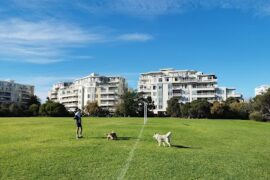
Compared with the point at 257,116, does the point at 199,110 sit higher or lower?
higher

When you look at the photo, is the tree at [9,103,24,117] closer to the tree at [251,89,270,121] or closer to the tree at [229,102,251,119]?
the tree at [229,102,251,119]

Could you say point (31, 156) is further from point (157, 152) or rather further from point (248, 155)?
point (248, 155)

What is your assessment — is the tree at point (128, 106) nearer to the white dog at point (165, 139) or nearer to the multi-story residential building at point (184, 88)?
the multi-story residential building at point (184, 88)

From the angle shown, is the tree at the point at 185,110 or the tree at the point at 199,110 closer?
the tree at the point at 199,110

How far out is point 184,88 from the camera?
17162cm

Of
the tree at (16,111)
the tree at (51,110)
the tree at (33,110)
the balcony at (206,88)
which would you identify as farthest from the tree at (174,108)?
the tree at (16,111)

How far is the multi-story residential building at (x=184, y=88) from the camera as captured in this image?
167000 mm

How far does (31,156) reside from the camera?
2275 centimetres

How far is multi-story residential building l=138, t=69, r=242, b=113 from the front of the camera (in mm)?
167000

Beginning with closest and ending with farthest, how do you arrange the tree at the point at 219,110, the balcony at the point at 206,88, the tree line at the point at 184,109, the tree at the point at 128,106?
the tree line at the point at 184,109 → the tree at the point at 219,110 → the tree at the point at 128,106 → the balcony at the point at 206,88

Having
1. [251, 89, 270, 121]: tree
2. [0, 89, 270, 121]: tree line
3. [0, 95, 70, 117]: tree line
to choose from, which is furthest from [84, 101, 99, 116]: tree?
[251, 89, 270, 121]: tree

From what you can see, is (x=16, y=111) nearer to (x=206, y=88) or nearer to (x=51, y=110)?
(x=51, y=110)

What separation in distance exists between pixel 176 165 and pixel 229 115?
10608cm

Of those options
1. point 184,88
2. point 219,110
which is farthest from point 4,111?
point 184,88
